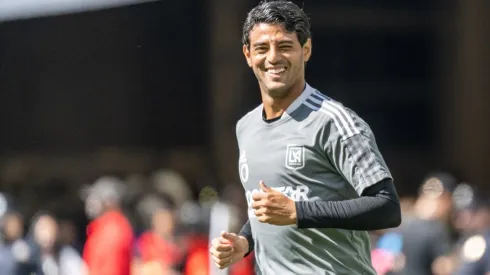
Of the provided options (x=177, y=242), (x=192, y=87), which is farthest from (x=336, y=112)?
(x=192, y=87)

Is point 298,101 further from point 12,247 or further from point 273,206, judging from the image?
point 12,247

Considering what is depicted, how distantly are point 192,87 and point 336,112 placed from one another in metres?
16.9

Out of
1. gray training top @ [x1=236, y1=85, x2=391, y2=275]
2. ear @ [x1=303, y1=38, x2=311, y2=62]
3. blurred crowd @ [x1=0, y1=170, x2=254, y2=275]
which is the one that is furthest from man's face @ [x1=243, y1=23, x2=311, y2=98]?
blurred crowd @ [x1=0, y1=170, x2=254, y2=275]

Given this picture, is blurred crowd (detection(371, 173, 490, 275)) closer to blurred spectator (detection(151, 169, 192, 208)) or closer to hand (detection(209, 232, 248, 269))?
blurred spectator (detection(151, 169, 192, 208))

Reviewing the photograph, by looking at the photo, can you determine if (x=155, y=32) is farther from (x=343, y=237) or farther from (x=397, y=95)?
(x=343, y=237)

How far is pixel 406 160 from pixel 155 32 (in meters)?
4.82

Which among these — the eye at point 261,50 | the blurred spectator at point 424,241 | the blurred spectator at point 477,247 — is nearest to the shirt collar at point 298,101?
the eye at point 261,50

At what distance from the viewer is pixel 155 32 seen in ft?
71.0

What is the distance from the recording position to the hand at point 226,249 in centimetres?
526

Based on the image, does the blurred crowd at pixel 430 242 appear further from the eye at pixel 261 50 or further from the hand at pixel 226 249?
the eye at pixel 261 50

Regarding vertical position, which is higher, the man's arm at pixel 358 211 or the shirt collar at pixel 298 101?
the shirt collar at pixel 298 101

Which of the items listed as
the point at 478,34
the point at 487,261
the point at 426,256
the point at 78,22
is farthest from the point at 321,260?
the point at 78,22

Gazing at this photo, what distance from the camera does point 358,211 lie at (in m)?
4.81

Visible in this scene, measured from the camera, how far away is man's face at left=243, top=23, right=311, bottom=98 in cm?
512
